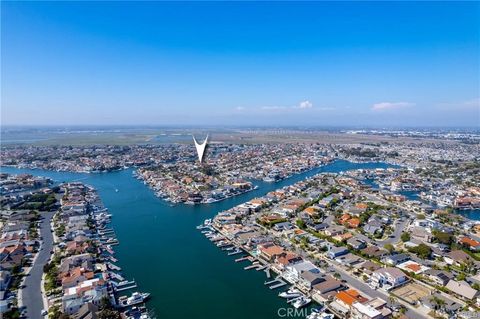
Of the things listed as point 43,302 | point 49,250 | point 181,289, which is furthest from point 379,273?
point 49,250

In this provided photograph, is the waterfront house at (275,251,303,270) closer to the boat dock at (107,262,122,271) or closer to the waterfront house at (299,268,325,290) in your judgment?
the waterfront house at (299,268,325,290)

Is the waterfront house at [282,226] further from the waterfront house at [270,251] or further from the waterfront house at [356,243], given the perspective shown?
the waterfront house at [356,243]

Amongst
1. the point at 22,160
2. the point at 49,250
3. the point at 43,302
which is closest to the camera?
the point at 43,302

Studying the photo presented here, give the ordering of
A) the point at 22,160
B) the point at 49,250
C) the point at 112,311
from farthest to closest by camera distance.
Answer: the point at 22,160, the point at 49,250, the point at 112,311

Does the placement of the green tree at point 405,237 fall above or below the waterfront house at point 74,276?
above

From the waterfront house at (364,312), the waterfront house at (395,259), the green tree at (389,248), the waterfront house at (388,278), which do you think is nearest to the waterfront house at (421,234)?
the green tree at (389,248)

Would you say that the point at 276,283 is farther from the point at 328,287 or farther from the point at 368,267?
the point at 368,267

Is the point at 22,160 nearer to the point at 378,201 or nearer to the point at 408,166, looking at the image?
the point at 378,201
